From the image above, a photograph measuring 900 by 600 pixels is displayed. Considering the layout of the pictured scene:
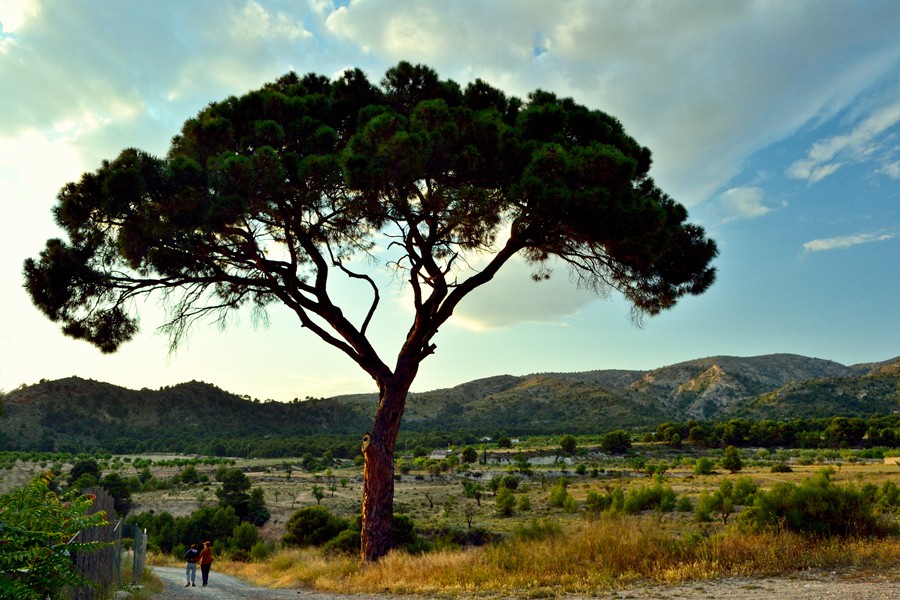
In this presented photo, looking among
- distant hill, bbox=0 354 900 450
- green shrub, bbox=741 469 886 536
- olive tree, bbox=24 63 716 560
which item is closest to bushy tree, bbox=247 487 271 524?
olive tree, bbox=24 63 716 560

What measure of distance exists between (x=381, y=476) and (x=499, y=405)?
413 feet

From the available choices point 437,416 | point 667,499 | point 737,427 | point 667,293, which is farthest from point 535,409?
point 667,293

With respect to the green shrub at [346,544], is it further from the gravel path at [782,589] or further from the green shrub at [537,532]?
the gravel path at [782,589]

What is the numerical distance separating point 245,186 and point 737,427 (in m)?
86.9

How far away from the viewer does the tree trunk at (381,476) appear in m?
13.3

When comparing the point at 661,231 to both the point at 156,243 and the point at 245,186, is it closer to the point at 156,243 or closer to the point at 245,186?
the point at 245,186

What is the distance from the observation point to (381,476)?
1359cm

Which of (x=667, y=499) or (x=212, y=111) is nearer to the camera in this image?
(x=212, y=111)

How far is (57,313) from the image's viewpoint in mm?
14164

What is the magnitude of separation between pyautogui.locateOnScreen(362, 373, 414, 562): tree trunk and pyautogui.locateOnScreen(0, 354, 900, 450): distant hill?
10194cm

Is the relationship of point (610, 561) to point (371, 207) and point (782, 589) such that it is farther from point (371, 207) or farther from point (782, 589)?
point (371, 207)

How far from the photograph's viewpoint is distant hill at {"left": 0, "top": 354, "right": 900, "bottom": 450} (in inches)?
4306

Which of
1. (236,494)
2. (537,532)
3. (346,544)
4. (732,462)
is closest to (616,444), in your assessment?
(732,462)

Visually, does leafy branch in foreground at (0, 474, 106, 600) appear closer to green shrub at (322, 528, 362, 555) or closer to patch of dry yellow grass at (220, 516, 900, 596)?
patch of dry yellow grass at (220, 516, 900, 596)
